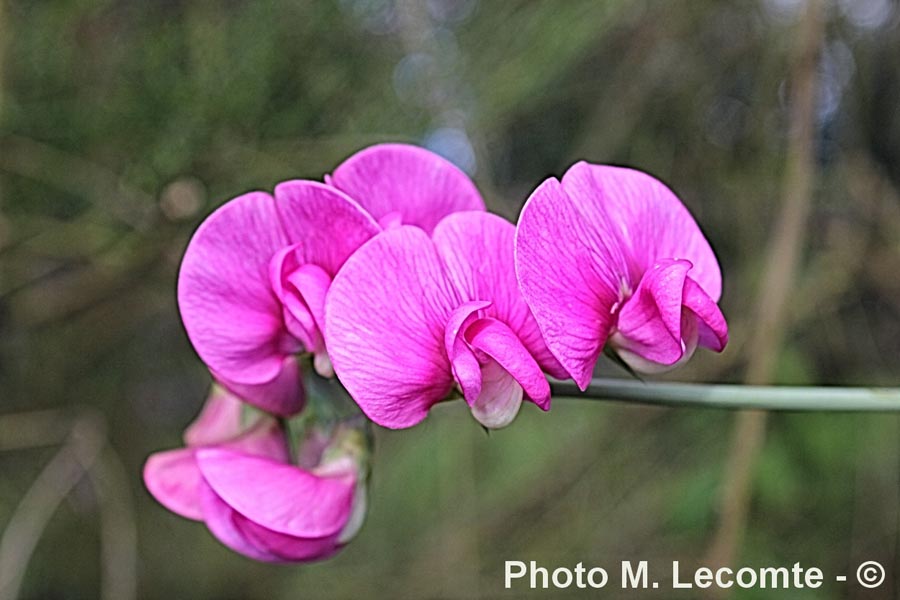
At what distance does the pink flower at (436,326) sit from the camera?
0.81 feet

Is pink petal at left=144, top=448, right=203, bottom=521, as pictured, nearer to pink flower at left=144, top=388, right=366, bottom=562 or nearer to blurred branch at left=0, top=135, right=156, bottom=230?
pink flower at left=144, top=388, right=366, bottom=562

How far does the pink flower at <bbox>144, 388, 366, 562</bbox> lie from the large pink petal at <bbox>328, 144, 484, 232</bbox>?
0.08m

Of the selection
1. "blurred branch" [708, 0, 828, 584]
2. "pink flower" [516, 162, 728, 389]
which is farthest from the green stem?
"blurred branch" [708, 0, 828, 584]

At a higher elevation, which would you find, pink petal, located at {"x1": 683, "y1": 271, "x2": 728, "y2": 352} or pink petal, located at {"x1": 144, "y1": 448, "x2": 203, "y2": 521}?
pink petal, located at {"x1": 683, "y1": 271, "x2": 728, "y2": 352}

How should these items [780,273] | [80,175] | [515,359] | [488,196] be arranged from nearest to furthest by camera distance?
[515,359] < [780,273] < [80,175] < [488,196]

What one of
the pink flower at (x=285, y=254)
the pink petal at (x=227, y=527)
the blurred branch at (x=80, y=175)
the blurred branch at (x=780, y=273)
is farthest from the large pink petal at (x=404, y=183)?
the blurred branch at (x=80, y=175)

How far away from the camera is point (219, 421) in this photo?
0.35 m

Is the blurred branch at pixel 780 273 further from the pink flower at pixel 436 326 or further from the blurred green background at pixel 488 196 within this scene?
the pink flower at pixel 436 326

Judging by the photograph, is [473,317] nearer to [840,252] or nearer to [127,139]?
[127,139]

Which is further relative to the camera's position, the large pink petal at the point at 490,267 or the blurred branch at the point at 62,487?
the blurred branch at the point at 62,487

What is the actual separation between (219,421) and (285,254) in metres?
0.10

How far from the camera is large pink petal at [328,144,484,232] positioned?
31cm

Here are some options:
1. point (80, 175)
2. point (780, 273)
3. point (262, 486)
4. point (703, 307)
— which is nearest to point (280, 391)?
point (262, 486)

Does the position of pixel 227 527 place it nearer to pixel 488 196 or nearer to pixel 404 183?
pixel 404 183
